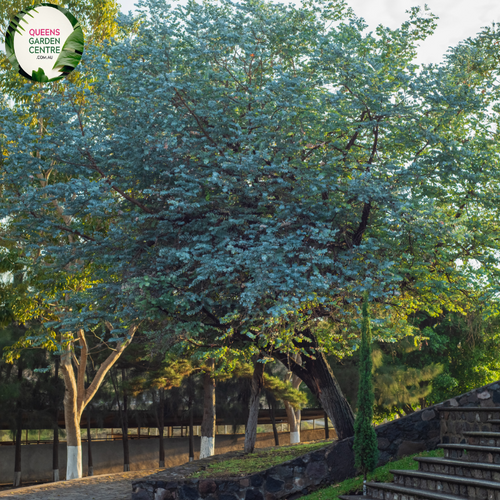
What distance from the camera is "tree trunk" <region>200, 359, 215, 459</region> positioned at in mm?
18656

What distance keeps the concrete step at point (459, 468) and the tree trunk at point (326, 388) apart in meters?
2.98

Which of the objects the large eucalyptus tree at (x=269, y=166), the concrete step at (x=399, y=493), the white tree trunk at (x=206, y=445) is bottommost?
the white tree trunk at (x=206, y=445)

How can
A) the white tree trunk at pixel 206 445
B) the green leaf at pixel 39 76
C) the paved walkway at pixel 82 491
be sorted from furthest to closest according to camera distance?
the white tree trunk at pixel 206 445, the paved walkway at pixel 82 491, the green leaf at pixel 39 76

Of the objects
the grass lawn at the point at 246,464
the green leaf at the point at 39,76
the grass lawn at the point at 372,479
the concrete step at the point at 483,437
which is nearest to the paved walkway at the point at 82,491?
the grass lawn at the point at 246,464

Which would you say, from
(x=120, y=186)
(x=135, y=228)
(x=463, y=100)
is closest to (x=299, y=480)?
(x=135, y=228)

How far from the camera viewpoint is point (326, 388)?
1195 centimetres

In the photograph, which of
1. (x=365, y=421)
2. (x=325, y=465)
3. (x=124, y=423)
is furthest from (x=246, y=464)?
(x=124, y=423)

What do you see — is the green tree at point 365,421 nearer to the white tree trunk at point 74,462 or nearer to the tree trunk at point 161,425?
the white tree trunk at point 74,462

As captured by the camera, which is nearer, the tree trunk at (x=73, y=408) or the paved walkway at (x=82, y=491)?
the paved walkway at (x=82, y=491)

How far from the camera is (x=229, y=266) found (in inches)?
360

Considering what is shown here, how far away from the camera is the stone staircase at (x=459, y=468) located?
280 inches

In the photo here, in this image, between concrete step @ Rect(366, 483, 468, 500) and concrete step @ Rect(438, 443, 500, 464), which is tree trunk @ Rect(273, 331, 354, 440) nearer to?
concrete step @ Rect(366, 483, 468, 500)

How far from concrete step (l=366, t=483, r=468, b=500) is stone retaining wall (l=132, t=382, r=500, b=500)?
3.94ft

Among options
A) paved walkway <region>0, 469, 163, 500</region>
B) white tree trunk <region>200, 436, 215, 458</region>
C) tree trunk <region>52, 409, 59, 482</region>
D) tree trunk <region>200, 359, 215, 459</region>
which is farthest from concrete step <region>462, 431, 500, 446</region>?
tree trunk <region>52, 409, 59, 482</region>
